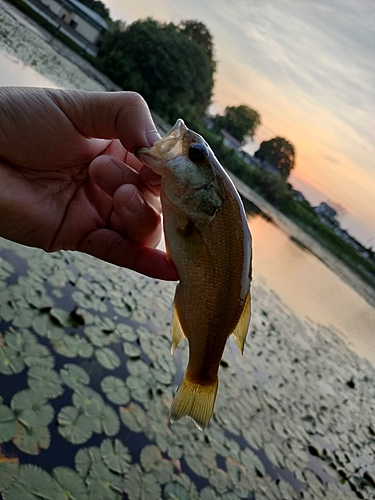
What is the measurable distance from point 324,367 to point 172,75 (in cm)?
3267

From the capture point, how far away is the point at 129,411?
139 inches

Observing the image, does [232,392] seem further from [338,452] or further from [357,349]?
[357,349]

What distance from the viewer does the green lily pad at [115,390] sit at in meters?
3.54

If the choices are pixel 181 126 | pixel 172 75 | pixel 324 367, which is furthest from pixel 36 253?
pixel 172 75

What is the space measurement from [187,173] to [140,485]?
2332 millimetres

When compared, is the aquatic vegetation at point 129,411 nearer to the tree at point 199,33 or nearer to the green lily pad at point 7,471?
the green lily pad at point 7,471

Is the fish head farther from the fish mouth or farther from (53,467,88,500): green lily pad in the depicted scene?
(53,467,88,500): green lily pad

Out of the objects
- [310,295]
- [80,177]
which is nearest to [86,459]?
[80,177]

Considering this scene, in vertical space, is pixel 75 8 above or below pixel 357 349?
above

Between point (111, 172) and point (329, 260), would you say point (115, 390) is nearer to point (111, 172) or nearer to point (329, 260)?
point (111, 172)

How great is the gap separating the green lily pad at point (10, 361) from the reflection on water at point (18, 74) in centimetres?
887

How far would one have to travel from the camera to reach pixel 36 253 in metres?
4.67

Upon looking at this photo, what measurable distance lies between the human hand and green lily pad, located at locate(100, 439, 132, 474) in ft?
5.07

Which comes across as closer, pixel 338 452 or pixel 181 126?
pixel 181 126
